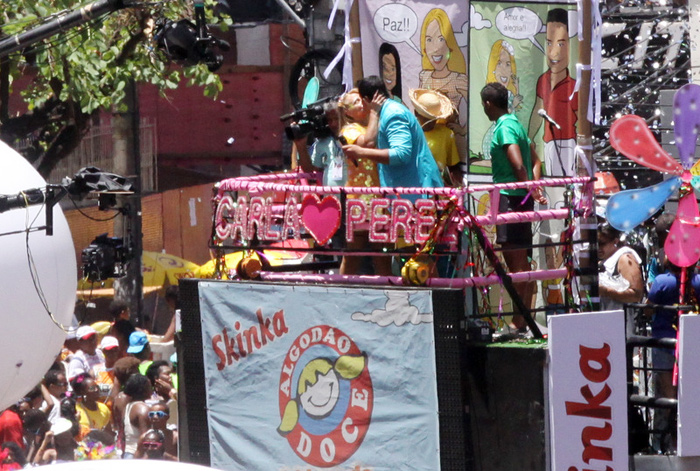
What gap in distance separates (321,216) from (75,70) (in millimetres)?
8899

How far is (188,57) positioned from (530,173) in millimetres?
4606

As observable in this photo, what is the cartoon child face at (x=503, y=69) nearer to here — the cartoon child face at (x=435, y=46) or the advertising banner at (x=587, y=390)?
the cartoon child face at (x=435, y=46)

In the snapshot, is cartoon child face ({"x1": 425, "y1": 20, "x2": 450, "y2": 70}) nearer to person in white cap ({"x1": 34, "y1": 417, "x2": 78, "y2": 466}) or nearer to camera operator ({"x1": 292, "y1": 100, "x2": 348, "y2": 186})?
camera operator ({"x1": 292, "y1": 100, "x2": 348, "y2": 186})

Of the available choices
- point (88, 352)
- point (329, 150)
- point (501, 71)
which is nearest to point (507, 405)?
point (329, 150)

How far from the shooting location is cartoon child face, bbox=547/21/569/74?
1012 centimetres

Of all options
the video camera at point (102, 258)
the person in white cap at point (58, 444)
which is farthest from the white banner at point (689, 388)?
the person in white cap at point (58, 444)

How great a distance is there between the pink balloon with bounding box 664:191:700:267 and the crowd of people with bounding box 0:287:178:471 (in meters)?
4.63

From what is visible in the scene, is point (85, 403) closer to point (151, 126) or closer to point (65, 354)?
point (65, 354)

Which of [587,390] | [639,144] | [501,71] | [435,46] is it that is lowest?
[587,390]

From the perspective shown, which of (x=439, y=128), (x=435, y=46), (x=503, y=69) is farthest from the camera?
(x=435, y=46)

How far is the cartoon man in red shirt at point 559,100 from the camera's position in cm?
1010

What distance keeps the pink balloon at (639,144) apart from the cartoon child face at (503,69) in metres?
2.14

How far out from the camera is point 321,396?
8.05 m

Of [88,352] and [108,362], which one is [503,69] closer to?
[108,362]
